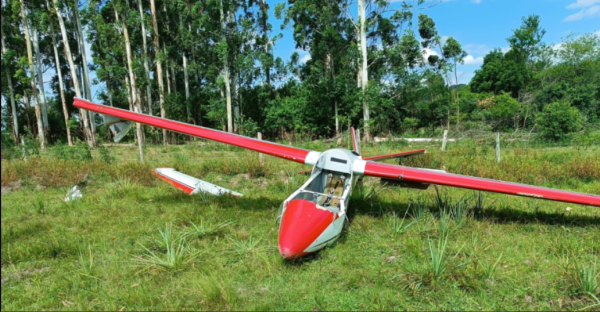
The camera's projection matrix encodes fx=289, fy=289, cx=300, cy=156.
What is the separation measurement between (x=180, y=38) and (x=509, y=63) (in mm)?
36801

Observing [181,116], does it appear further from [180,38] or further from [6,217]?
[6,217]

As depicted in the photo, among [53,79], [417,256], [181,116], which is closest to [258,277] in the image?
[417,256]

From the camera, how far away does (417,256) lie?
14.4ft

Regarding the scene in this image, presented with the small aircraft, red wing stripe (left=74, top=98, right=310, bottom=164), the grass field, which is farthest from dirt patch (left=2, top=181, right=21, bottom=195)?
red wing stripe (left=74, top=98, right=310, bottom=164)

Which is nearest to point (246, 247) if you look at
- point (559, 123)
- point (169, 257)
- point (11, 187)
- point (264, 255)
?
point (264, 255)

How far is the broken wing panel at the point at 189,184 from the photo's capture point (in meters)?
7.44

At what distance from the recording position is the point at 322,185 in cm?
573

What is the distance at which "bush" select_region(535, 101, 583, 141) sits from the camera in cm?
1748

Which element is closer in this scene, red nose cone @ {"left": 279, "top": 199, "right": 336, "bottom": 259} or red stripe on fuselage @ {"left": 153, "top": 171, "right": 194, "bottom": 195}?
red nose cone @ {"left": 279, "top": 199, "right": 336, "bottom": 259}

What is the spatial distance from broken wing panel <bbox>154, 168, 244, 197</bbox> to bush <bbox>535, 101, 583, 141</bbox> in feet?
67.1

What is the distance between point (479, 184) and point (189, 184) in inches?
263

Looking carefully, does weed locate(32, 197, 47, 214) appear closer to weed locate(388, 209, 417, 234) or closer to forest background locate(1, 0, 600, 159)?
weed locate(388, 209, 417, 234)

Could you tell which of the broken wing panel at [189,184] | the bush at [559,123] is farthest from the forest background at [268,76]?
the broken wing panel at [189,184]

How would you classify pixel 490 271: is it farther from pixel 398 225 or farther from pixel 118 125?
pixel 118 125
